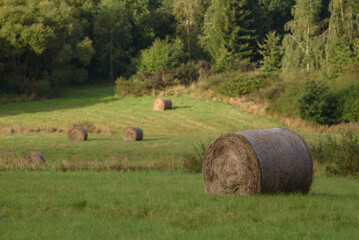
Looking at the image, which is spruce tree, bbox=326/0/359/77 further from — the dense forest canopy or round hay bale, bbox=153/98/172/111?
round hay bale, bbox=153/98/172/111

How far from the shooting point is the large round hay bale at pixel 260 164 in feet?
34.2

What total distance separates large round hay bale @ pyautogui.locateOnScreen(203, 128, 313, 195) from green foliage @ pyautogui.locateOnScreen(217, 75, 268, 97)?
3771cm

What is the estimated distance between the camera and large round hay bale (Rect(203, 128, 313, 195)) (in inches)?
411

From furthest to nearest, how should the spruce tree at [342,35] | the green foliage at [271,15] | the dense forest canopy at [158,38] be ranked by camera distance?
the green foliage at [271,15] → the dense forest canopy at [158,38] → the spruce tree at [342,35]

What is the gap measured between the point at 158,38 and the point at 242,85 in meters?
25.0

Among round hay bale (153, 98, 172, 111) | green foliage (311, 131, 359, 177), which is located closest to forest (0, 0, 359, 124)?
round hay bale (153, 98, 172, 111)

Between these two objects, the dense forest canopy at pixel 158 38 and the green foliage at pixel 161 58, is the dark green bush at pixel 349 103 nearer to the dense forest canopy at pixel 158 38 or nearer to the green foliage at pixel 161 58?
the dense forest canopy at pixel 158 38

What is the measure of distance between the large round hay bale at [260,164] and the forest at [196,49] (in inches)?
1119

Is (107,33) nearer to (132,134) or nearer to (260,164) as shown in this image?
(132,134)

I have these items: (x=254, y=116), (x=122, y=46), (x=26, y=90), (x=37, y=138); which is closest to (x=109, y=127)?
(x=37, y=138)

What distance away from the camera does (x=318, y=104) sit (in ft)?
126

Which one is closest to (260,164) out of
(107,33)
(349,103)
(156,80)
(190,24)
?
(349,103)

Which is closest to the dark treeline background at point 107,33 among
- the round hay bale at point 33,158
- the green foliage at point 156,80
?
the green foliage at point 156,80

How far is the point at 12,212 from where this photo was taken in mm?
8852
